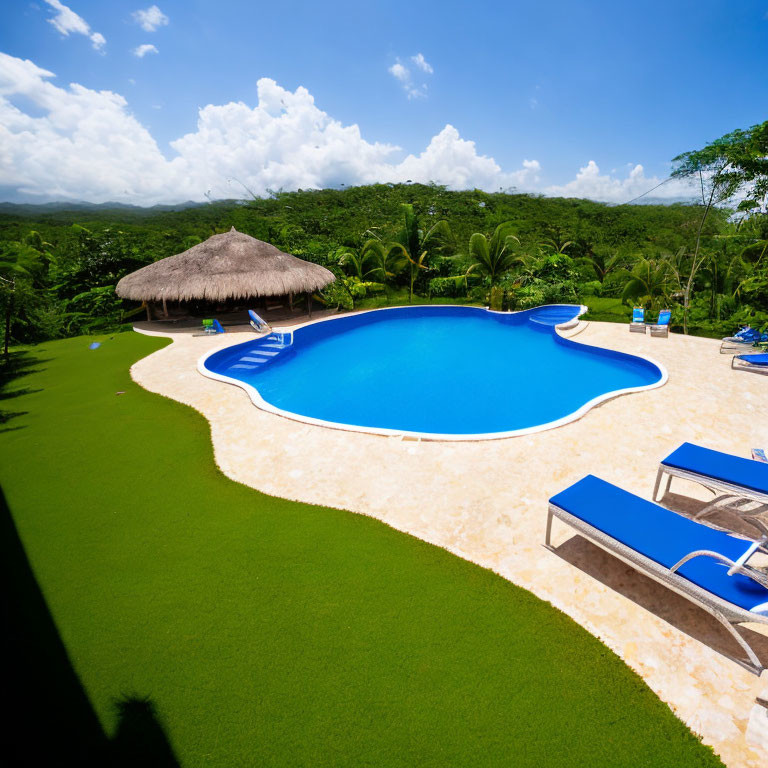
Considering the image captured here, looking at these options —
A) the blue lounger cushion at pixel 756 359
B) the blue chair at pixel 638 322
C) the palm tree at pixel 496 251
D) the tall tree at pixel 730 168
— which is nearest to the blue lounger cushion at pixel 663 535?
the blue lounger cushion at pixel 756 359

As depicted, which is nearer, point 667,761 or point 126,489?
point 667,761

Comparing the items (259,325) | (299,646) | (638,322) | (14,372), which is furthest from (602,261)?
(14,372)

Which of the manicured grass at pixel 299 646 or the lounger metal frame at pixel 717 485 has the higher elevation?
the lounger metal frame at pixel 717 485

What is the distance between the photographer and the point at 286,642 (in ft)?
10.2

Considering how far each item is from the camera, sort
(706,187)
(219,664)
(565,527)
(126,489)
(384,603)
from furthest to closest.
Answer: (706,187) → (126,489) → (565,527) → (384,603) → (219,664)

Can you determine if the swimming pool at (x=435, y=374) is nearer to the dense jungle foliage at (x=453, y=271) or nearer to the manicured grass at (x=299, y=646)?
the dense jungle foliage at (x=453, y=271)

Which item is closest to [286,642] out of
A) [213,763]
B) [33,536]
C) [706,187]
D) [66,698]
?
[213,763]

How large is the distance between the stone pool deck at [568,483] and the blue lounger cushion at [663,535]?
0.50 metres

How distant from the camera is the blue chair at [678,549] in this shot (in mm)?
2850

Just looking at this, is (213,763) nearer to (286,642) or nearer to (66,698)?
(286,642)

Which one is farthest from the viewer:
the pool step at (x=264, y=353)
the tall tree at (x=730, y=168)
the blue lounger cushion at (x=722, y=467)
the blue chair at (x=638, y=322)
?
the blue chair at (x=638, y=322)

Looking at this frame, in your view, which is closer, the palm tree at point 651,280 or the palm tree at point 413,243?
the palm tree at point 651,280

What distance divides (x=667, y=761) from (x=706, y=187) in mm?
14483

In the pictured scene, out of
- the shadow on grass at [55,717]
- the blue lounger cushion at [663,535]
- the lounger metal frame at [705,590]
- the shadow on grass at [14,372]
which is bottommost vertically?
the shadow on grass at [14,372]
